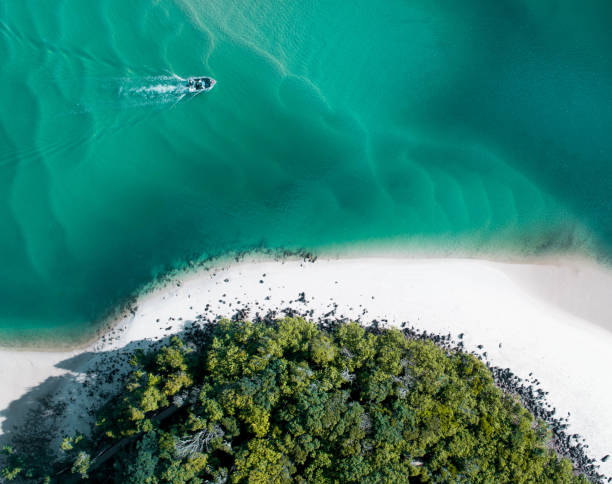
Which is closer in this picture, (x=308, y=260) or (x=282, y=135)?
(x=308, y=260)

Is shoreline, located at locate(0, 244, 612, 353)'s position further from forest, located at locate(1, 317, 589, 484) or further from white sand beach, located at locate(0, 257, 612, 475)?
forest, located at locate(1, 317, 589, 484)

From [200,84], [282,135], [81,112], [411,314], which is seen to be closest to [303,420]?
[411,314]

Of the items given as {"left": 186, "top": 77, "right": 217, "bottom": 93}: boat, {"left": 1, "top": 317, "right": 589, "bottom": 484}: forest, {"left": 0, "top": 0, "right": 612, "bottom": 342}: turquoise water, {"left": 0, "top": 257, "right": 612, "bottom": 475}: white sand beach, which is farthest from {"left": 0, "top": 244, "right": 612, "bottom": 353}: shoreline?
{"left": 186, "top": 77, "right": 217, "bottom": 93}: boat

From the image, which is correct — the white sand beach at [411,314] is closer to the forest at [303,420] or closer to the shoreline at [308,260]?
the shoreline at [308,260]

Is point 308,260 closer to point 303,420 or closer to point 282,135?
point 282,135

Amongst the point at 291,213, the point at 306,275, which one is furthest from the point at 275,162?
the point at 306,275

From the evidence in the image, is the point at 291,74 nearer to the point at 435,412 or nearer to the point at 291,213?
the point at 291,213
